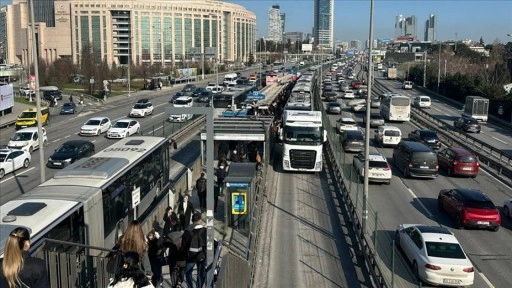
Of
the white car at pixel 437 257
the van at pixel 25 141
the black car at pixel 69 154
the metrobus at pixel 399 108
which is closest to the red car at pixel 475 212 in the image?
the white car at pixel 437 257

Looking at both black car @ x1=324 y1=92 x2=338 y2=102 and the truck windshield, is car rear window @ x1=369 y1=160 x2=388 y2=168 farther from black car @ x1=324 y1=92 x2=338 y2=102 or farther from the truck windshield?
black car @ x1=324 y1=92 x2=338 y2=102

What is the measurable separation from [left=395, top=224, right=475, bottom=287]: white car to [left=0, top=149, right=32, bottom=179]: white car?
64.4 ft

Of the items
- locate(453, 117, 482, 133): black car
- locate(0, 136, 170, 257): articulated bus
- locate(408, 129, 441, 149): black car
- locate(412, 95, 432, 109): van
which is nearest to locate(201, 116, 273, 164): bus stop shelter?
locate(0, 136, 170, 257): articulated bus

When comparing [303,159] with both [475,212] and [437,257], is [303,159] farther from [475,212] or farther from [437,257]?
[437,257]

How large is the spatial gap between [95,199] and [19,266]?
24.0 feet

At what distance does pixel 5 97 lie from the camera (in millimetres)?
49750

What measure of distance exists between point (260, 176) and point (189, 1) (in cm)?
15709

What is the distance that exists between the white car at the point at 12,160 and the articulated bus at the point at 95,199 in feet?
32.4

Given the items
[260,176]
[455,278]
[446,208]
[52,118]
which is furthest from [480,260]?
[52,118]

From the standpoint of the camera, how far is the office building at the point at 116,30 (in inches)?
Answer: 6309

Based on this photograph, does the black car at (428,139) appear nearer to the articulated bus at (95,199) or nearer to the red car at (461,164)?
the red car at (461,164)

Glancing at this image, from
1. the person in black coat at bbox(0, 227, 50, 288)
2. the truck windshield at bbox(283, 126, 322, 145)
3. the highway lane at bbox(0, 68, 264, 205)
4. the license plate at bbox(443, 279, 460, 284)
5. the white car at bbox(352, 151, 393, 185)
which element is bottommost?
the highway lane at bbox(0, 68, 264, 205)

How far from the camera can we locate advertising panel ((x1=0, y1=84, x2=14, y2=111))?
48.5 meters

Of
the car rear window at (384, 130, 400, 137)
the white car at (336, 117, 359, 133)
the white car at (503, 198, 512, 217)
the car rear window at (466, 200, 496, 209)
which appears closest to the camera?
the car rear window at (466, 200, 496, 209)
